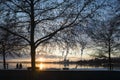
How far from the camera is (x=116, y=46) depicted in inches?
1553

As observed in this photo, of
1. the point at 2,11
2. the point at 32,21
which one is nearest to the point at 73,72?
the point at 32,21

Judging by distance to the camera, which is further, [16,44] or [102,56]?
[102,56]

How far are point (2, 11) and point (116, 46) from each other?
72.2ft

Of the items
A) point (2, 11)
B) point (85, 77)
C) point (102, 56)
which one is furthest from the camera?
point (102, 56)

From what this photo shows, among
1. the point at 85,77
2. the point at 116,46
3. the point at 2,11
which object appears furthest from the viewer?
the point at 116,46

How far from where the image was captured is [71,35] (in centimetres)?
2059

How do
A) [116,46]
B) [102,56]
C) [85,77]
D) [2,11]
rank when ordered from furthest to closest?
[102,56] → [116,46] → [85,77] → [2,11]

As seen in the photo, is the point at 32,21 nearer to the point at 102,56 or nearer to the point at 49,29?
the point at 49,29

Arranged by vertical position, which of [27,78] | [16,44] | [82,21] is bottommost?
[27,78]

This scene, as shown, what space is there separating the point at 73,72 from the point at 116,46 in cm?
1757

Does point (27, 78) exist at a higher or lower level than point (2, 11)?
lower

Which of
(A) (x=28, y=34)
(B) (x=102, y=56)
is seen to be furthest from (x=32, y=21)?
(B) (x=102, y=56)

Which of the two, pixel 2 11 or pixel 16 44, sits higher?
pixel 2 11

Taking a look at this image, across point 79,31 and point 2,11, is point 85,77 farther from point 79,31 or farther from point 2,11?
point 2,11
